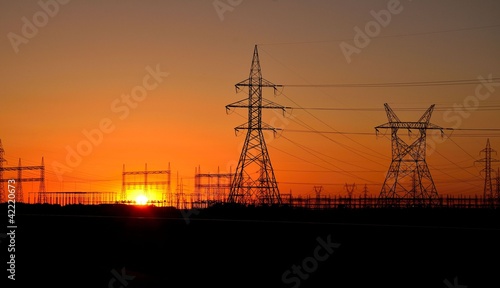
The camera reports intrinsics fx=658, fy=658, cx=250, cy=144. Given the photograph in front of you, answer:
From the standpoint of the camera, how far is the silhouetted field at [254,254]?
17.0 meters

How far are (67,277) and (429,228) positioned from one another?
1052cm

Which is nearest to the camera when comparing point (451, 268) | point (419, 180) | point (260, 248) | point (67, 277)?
point (451, 268)

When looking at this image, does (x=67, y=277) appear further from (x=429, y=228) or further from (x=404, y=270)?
(x=429, y=228)

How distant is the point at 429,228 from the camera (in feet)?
64.1

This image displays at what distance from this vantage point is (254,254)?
20.2 m

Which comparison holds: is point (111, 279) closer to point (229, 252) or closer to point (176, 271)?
point (176, 271)

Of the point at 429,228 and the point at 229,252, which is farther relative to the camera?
the point at 229,252

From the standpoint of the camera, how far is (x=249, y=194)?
53.3 metres

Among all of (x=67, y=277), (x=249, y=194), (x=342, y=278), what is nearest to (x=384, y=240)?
(x=342, y=278)

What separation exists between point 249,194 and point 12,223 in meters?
28.1

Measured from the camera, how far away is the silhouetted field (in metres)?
17.0

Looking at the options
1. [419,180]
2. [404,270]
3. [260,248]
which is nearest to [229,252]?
[260,248]

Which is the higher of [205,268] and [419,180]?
[419,180]

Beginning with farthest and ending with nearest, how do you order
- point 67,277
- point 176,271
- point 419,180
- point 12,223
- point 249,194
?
point 419,180 < point 249,194 < point 12,223 < point 176,271 < point 67,277
